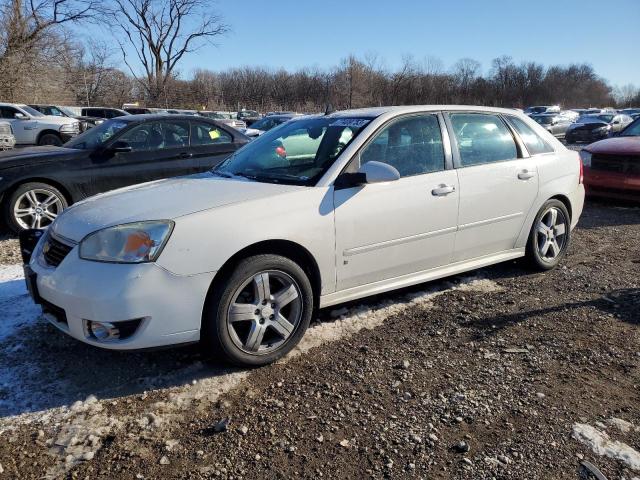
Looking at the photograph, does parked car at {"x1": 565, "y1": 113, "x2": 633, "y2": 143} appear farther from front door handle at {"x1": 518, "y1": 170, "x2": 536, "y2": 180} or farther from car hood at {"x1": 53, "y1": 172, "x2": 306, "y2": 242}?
car hood at {"x1": 53, "y1": 172, "x2": 306, "y2": 242}

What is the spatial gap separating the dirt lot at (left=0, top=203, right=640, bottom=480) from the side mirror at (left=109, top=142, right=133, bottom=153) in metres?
2.77

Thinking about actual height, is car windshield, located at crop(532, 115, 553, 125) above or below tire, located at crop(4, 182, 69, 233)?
above

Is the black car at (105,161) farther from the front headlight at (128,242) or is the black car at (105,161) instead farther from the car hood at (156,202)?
the front headlight at (128,242)

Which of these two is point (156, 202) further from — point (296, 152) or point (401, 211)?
point (401, 211)

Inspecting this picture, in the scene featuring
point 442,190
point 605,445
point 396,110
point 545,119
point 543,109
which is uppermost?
point 543,109

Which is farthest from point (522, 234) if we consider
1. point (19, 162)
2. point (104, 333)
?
point (19, 162)

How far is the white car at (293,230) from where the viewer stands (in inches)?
109

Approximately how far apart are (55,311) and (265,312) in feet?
4.00

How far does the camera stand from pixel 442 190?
12.5 ft

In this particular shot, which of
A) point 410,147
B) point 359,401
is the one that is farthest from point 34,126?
point 359,401

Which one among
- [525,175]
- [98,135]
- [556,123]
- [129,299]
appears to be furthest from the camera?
[556,123]

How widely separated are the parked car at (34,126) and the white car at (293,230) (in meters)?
16.1

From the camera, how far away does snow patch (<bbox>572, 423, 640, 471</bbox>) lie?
7.48 feet

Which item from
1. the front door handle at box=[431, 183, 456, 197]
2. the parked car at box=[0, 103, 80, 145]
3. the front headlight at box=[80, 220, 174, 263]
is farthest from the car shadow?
the parked car at box=[0, 103, 80, 145]
